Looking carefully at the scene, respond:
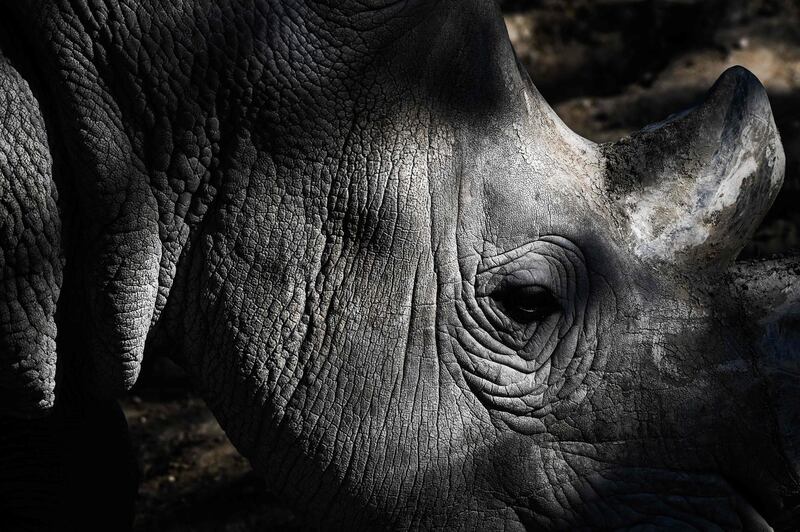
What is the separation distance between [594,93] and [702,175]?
15.6 ft

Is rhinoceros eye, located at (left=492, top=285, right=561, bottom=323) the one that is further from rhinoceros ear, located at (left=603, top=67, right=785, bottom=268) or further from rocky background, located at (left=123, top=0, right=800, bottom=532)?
rocky background, located at (left=123, top=0, right=800, bottom=532)

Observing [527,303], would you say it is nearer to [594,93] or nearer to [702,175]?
[702,175]

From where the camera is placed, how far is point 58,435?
4199 mm

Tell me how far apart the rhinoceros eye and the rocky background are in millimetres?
2173

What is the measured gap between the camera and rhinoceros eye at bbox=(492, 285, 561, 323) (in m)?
3.44

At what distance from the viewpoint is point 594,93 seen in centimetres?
812

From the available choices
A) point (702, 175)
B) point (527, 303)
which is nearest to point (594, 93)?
point (702, 175)

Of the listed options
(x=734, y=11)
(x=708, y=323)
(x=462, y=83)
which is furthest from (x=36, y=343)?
(x=734, y=11)

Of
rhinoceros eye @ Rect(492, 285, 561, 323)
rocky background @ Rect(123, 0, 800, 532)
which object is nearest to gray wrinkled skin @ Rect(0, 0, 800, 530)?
rhinoceros eye @ Rect(492, 285, 561, 323)

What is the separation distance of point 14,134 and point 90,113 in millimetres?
219

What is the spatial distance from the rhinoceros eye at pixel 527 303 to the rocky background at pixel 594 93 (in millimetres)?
2173

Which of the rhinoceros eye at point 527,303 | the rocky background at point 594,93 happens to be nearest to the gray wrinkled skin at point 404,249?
the rhinoceros eye at point 527,303

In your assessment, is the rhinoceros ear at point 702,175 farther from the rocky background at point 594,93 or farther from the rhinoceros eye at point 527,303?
the rocky background at point 594,93

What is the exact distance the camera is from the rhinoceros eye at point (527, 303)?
135 inches
